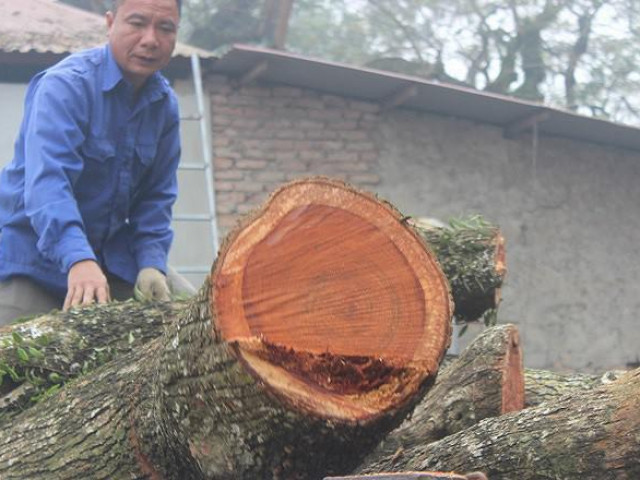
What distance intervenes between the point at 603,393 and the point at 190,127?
258 inches

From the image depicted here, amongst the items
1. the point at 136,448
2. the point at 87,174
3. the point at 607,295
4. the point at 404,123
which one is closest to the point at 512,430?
the point at 136,448

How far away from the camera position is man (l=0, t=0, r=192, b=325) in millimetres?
3754

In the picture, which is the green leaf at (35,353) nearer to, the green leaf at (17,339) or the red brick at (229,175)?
the green leaf at (17,339)

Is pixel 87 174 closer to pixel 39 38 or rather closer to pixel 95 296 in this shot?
pixel 95 296

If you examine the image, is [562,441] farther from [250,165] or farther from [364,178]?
[364,178]

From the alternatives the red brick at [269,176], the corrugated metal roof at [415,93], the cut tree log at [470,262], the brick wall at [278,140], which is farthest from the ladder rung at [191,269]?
the cut tree log at [470,262]

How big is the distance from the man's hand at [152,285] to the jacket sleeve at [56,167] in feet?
1.31

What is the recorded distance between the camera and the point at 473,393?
122 inches

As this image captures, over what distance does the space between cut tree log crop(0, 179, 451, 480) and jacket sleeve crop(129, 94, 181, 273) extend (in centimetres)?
161

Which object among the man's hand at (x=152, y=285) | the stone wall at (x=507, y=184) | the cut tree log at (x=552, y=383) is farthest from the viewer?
the stone wall at (x=507, y=184)

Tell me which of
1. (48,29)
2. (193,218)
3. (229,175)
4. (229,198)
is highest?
(48,29)

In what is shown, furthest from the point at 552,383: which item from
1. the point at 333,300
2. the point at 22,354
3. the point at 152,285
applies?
the point at 22,354

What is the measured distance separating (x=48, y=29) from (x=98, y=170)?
16.3ft

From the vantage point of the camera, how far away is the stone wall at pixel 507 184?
29.6 feet
